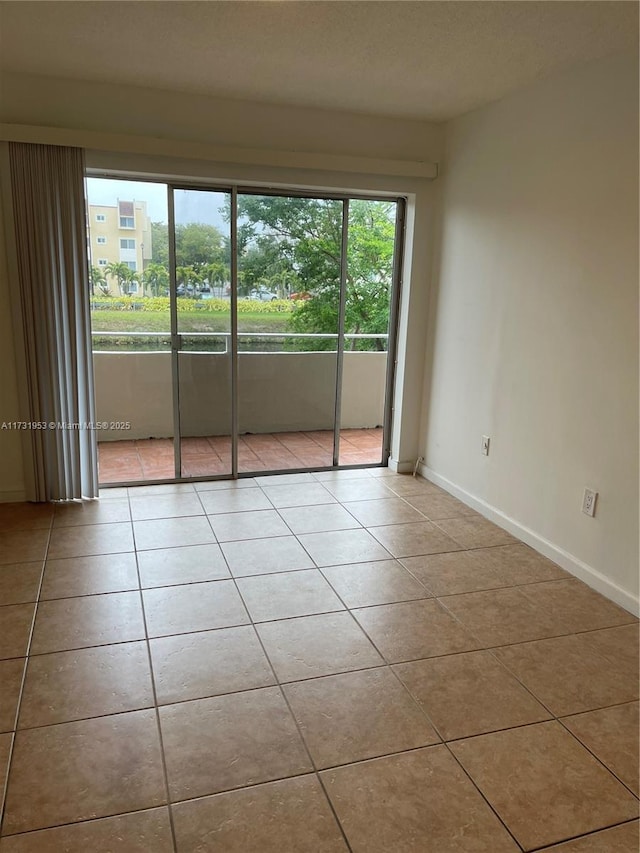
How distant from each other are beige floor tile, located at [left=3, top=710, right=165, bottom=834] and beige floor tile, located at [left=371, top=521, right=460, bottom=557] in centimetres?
168

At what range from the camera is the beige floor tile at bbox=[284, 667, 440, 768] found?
1.82 metres

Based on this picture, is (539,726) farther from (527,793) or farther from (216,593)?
(216,593)

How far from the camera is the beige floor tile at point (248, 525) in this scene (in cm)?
332

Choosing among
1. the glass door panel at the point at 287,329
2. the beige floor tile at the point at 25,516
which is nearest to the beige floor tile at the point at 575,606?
the glass door panel at the point at 287,329

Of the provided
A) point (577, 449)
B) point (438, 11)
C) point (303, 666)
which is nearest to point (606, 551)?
point (577, 449)

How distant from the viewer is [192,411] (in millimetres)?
4137

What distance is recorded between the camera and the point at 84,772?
1.69 m

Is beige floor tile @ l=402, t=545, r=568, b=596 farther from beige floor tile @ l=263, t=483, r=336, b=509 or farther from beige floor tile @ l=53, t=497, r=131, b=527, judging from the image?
beige floor tile @ l=53, t=497, r=131, b=527

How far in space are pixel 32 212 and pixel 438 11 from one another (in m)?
2.40

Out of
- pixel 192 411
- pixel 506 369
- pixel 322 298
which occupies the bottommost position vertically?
pixel 192 411

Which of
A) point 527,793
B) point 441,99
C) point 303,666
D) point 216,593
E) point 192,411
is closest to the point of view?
point 527,793

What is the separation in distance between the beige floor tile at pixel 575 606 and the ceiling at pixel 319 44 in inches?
97.8

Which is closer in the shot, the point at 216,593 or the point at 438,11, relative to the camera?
the point at 438,11

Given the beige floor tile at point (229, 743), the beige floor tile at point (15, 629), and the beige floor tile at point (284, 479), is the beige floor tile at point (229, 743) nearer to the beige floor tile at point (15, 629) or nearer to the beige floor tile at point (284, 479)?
the beige floor tile at point (15, 629)
